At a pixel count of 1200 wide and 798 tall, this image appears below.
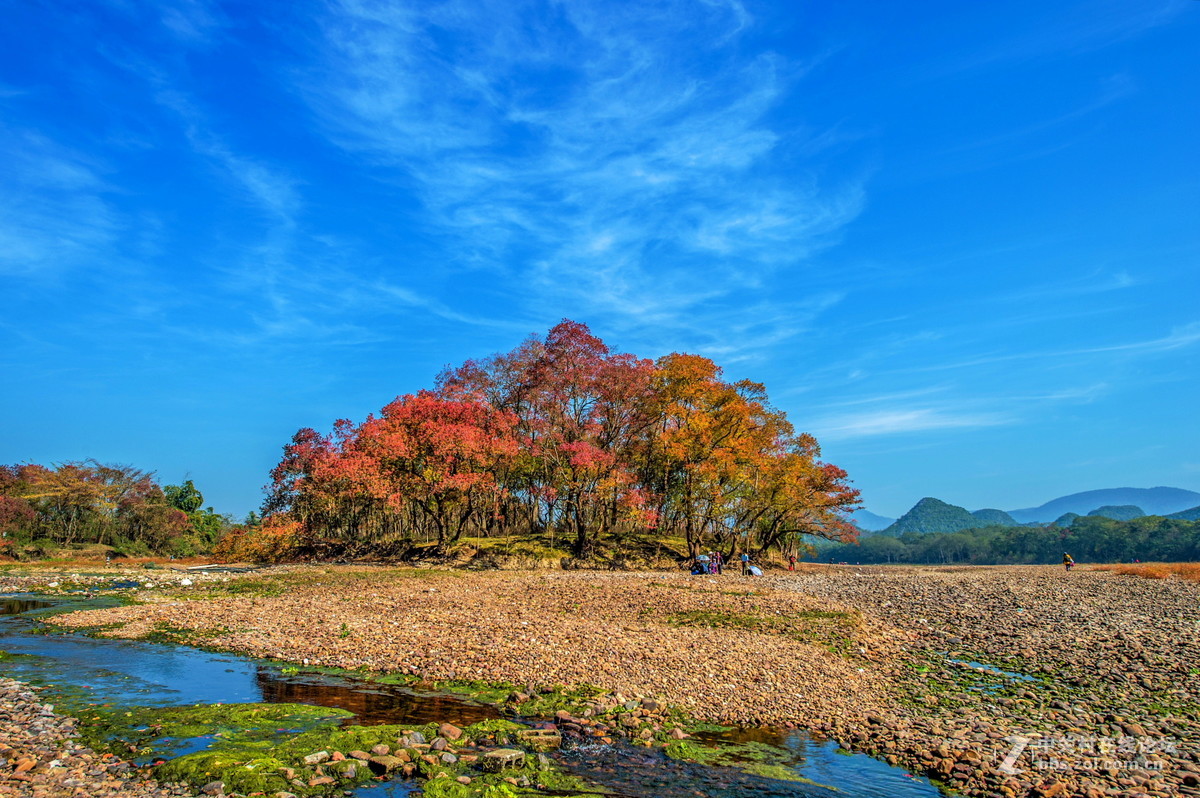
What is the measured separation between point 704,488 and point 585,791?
3557 cm

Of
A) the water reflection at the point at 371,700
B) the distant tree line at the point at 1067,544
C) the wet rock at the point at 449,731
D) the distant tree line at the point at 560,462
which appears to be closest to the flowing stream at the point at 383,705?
the water reflection at the point at 371,700

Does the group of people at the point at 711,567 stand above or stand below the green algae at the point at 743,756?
above

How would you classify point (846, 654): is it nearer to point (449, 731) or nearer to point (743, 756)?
point (743, 756)

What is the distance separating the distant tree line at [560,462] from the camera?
42219 mm

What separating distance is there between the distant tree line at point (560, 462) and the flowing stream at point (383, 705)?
975 inches

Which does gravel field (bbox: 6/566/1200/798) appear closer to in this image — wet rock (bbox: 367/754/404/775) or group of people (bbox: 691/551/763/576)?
wet rock (bbox: 367/754/404/775)

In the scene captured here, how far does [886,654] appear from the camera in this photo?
1565cm

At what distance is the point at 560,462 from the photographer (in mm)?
44094

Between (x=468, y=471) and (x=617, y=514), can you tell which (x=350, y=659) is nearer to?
(x=468, y=471)

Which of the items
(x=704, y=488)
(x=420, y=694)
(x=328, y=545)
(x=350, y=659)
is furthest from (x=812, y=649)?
(x=328, y=545)

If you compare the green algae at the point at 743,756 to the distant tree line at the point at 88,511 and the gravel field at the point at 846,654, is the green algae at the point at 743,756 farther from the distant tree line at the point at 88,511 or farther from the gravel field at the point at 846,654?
the distant tree line at the point at 88,511

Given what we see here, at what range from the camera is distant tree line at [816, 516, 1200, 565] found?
94.2 m

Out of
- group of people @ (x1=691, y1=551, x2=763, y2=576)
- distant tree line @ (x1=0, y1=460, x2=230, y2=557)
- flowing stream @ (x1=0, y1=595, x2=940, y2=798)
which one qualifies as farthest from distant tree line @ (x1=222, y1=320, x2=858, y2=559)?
flowing stream @ (x1=0, y1=595, x2=940, y2=798)

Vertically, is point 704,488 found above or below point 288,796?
above
